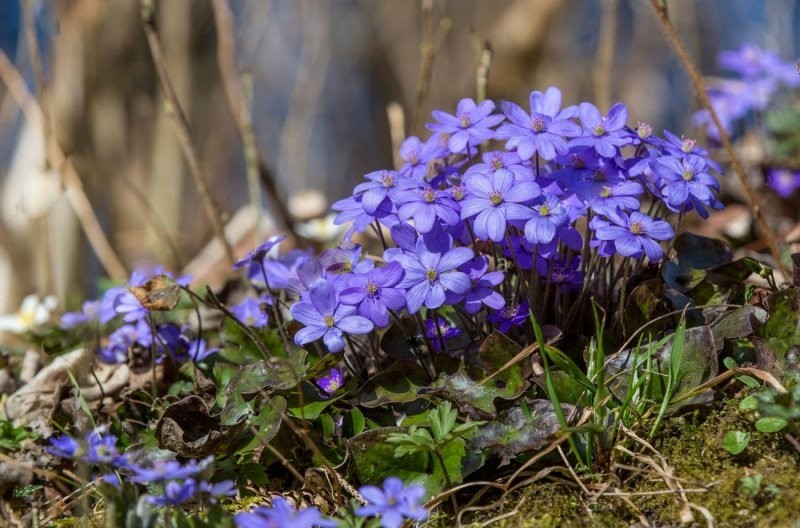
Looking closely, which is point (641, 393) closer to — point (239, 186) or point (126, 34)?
point (126, 34)

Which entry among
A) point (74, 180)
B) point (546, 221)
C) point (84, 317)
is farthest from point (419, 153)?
point (74, 180)

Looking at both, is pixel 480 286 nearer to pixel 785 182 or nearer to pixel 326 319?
pixel 326 319

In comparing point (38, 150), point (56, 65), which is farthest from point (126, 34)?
point (38, 150)

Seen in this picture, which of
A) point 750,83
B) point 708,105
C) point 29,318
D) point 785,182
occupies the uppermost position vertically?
point 708,105

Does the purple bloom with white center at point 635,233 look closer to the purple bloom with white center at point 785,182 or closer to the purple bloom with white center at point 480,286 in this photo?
the purple bloom with white center at point 480,286

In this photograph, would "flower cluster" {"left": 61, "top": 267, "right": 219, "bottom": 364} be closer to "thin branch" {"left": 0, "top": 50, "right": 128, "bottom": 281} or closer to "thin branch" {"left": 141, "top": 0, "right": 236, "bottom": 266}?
"thin branch" {"left": 141, "top": 0, "right": 236, "bottom": 266}

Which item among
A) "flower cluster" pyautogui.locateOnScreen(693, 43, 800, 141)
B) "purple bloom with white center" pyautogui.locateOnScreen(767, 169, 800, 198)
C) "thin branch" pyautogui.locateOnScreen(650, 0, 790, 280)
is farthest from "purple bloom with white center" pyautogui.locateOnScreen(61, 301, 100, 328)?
"purple bloom with white center" pyautogui.locateOnScreen(767, 169, 800, 198)
